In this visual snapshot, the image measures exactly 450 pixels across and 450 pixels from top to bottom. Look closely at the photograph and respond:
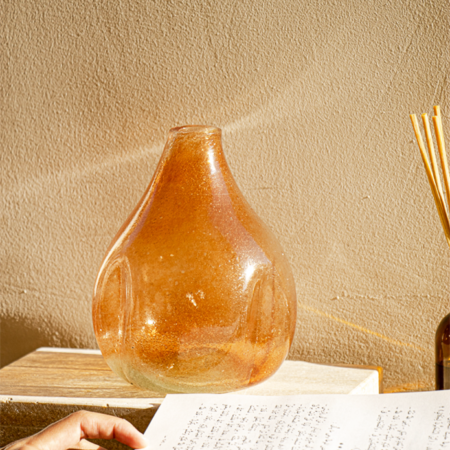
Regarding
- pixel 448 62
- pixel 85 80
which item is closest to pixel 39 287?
pixel 85 80

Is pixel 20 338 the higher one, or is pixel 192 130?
pixel 192 130

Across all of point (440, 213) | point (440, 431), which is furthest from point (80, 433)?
point (440, 213)

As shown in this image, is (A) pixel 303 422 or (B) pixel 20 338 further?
(B) pixel 20 338

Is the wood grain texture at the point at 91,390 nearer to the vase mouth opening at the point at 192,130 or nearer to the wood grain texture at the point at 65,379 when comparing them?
the wood grain texture at the point at 65,379

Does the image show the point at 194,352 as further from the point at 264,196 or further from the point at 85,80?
the point at 85,80

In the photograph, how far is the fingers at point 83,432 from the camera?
19.4 inches

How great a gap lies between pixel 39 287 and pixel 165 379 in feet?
1.16

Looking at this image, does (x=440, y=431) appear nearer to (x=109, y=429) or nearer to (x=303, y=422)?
(x=303, y=422)

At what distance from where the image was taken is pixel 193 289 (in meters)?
0.58

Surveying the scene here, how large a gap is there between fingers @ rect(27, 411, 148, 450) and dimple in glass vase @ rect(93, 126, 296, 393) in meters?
0.09

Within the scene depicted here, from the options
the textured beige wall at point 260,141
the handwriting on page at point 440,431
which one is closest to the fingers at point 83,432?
the handwriting on page at point 440,431

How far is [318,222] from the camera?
78 cm

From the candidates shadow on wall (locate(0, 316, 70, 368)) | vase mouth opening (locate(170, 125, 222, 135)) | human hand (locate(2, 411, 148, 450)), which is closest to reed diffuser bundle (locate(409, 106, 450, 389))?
vase mouth opening (locate(170, 125, 222, 135))

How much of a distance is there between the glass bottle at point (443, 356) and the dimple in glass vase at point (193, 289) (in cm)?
17
